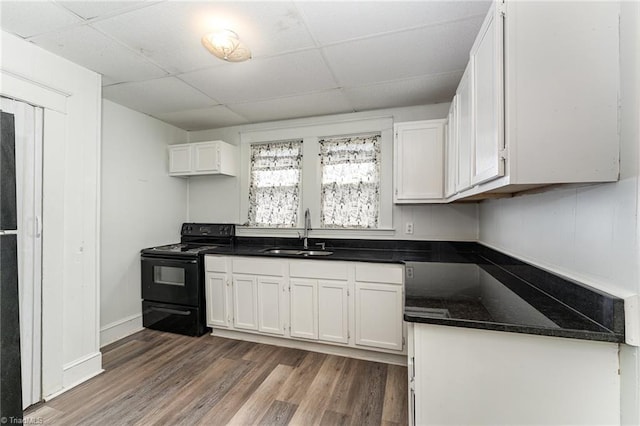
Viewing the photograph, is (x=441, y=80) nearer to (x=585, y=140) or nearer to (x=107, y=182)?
(x=585, y=140)

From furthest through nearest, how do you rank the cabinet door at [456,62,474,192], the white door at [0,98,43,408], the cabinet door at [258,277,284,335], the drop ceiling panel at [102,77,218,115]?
the cabinet door at [258,277,284,335] → the drop ceiling panel at [102,77,218,115] → the white door at [0,98,43,408] → the cabinet door at [456,62,474,192]

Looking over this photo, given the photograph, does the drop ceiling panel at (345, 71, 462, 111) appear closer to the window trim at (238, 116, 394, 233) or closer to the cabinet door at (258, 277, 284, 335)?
the window trim at (238, 116, 394, 233)

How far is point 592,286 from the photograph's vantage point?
1.01 metres

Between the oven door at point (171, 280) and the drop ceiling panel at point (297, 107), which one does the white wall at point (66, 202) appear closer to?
the oven door at point (171, 280)

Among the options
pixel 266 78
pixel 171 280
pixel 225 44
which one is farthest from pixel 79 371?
pixel 266 78

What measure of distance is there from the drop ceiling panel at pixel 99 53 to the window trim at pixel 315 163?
53.1 inches

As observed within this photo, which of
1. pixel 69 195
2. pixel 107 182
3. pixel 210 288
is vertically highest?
pixel 107 182

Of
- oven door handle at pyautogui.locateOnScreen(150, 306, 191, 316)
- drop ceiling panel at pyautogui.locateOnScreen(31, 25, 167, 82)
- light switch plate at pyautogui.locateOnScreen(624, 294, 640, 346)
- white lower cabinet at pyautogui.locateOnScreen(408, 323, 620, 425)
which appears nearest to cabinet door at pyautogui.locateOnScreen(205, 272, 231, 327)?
oven door handle at pyautogui.locateOnScreen(150, 306, 191, 316)

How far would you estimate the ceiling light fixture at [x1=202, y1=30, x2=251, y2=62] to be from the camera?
167 centimetres

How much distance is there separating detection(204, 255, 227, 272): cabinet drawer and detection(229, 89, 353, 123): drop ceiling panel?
1583mm

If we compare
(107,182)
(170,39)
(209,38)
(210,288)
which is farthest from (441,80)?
(107,182)

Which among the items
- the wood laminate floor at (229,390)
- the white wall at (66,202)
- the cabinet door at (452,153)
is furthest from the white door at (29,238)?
the cabinet door at (452,153)

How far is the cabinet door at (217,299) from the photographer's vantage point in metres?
2.78

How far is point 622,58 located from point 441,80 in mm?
1544
